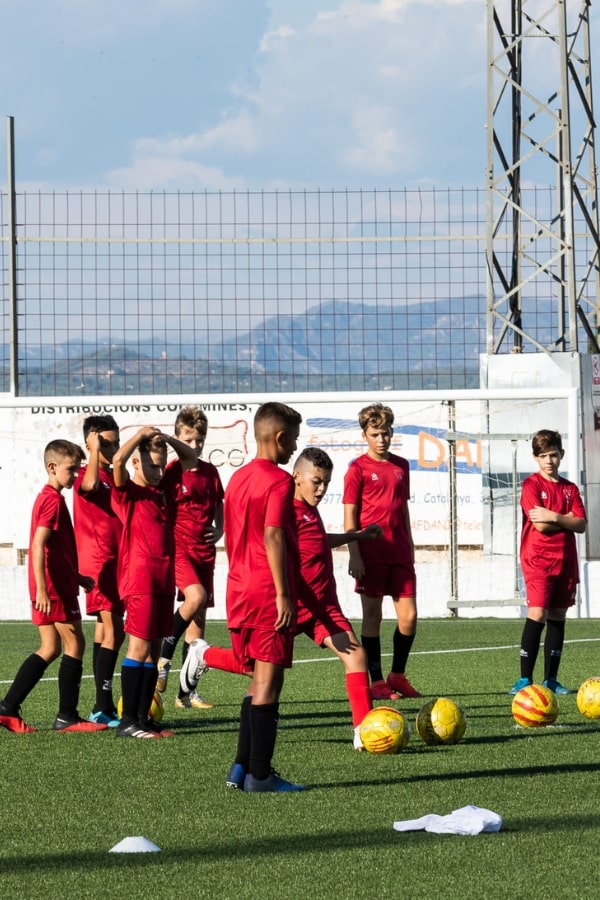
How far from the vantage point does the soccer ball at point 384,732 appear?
6609mm

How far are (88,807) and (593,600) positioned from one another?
38.5 ft

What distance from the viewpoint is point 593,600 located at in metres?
16.3

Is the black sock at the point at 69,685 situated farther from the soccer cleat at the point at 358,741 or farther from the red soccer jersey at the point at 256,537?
the red soccer jersey at the point at 256,537

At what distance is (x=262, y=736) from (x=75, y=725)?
238 cm

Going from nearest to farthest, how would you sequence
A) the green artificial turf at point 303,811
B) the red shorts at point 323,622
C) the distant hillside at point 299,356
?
the green artificial turf at point 303,811 < the red shorts at point 323,622 < the distant hillside at point 299,356

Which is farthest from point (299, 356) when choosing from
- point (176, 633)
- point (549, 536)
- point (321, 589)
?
point (321, 589)

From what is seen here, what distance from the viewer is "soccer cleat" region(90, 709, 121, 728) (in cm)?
789

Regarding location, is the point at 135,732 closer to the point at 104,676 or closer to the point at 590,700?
the point at 104,676

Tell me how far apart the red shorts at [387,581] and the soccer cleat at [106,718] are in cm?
191

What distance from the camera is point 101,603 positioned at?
791 centimetres

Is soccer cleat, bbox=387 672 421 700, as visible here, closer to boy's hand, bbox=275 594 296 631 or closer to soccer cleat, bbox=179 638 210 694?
soccer cleat, bbox=179 638 210 694

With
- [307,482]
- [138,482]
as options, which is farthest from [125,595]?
[307,482]

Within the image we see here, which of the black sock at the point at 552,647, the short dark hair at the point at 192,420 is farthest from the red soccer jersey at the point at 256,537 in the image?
the black sock at the point at 552,647

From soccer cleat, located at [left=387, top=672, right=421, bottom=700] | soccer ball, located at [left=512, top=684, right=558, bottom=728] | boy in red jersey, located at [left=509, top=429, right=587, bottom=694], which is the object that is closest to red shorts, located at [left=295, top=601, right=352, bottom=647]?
soccer ball, located at [left=512, top=684, right=558, bottom=728]
